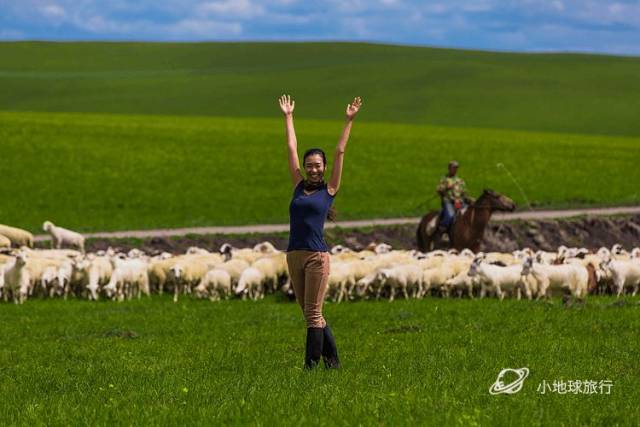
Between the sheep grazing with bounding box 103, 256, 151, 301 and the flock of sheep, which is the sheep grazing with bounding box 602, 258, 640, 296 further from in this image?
the sheep grazing with bounding box 103, 256, 151, 301

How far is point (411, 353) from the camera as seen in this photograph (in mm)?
11977

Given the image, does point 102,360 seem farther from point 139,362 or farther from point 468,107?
point 468,107

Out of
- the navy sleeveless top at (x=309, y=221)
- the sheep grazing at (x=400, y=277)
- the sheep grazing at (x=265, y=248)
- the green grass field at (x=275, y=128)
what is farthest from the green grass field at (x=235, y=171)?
the navy sleeveless top at (x=309, y=221)

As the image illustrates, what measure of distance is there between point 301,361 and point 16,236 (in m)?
17.1

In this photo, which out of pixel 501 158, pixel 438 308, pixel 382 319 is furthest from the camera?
pixel 501 158

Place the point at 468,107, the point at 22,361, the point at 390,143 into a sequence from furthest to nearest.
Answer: the point at 468,107, the point at 390,143, the point at 22,361

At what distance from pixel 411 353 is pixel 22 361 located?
4214 mm

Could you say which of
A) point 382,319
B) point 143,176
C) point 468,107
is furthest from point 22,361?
point 468,107

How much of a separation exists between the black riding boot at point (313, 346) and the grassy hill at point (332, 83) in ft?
235

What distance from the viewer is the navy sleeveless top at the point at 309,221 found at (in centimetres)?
1005

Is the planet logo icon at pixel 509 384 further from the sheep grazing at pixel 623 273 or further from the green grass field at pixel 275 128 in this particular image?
the green grass field at pixel 275 128

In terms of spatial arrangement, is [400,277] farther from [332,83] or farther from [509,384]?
[332,83]

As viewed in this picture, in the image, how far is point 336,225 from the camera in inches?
1251

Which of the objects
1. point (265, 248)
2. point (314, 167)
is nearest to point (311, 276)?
point (314, 167)
